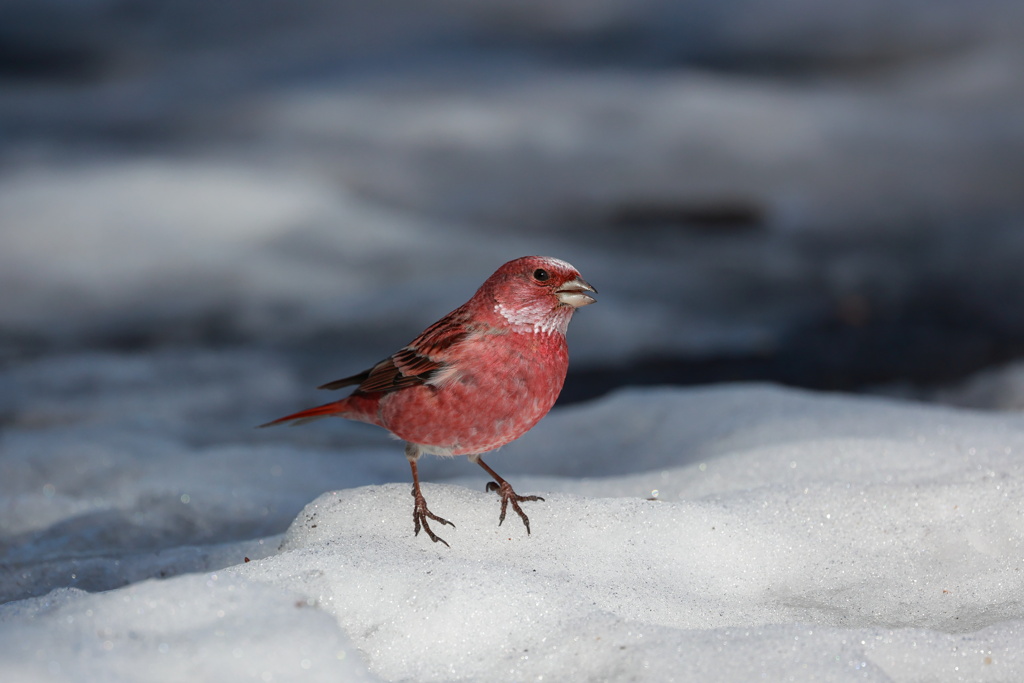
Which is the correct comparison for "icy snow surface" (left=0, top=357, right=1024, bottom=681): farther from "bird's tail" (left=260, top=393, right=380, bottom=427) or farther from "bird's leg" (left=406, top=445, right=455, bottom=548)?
"bird's tail" (left=260, top=393, right=380, bottom=427)

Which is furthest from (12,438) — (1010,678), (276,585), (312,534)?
(1010,678)

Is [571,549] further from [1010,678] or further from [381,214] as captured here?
[381,214]

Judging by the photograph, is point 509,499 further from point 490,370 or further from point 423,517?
point 490,370

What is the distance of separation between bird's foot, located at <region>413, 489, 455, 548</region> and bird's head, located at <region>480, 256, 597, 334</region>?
0.58 metres

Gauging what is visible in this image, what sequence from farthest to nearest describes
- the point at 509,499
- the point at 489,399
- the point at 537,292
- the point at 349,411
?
the point at 349,411 → the point at 509,499 → the point at 537,292 → the point at 489,399

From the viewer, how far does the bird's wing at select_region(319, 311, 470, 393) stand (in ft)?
8.71

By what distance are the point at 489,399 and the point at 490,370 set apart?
0.08 metres

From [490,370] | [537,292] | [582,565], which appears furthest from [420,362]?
[582,565]

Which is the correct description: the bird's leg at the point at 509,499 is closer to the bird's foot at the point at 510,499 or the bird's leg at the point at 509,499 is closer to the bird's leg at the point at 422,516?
the bird's foot at the point at 510,499

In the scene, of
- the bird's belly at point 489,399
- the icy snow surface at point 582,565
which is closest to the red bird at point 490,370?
the bird's belly at point 489,399

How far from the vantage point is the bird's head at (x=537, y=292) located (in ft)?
8.70

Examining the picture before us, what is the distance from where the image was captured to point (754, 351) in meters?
7.08

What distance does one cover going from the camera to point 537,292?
8.75 ft

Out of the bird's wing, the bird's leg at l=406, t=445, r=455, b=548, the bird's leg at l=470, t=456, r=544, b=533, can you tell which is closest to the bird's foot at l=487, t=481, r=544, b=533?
the bird's leg at l=470, t=456, r=544, b=533
